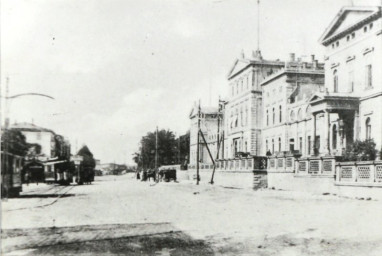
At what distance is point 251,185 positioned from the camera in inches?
1192

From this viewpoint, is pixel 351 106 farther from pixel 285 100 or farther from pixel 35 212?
pixel 35 212

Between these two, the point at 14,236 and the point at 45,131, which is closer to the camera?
the point at 14,236

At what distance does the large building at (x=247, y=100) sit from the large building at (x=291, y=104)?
4.17 meters

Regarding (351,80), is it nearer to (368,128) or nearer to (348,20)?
(368,128)

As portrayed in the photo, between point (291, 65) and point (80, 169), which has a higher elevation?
point (291, 65)

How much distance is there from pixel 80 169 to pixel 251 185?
1921cm

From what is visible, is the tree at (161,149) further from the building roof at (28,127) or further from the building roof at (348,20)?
the building roof at (28,127)

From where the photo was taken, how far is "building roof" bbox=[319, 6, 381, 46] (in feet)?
94.9

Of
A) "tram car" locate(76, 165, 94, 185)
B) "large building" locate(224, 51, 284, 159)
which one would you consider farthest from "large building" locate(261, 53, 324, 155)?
"tram car" locate(76, 165, 94, 185)

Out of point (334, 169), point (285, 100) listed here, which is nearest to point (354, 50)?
point (334, 169)

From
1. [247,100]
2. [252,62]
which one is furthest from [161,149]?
[252,62]

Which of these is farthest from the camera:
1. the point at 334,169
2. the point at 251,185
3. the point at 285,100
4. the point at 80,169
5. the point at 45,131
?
the point at 285,100

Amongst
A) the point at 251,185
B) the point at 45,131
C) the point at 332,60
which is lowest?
the point at 251,185

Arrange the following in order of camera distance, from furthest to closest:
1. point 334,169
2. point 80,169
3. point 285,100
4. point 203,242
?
point 285,100
point 80,169
point 334,169
point 203,242
